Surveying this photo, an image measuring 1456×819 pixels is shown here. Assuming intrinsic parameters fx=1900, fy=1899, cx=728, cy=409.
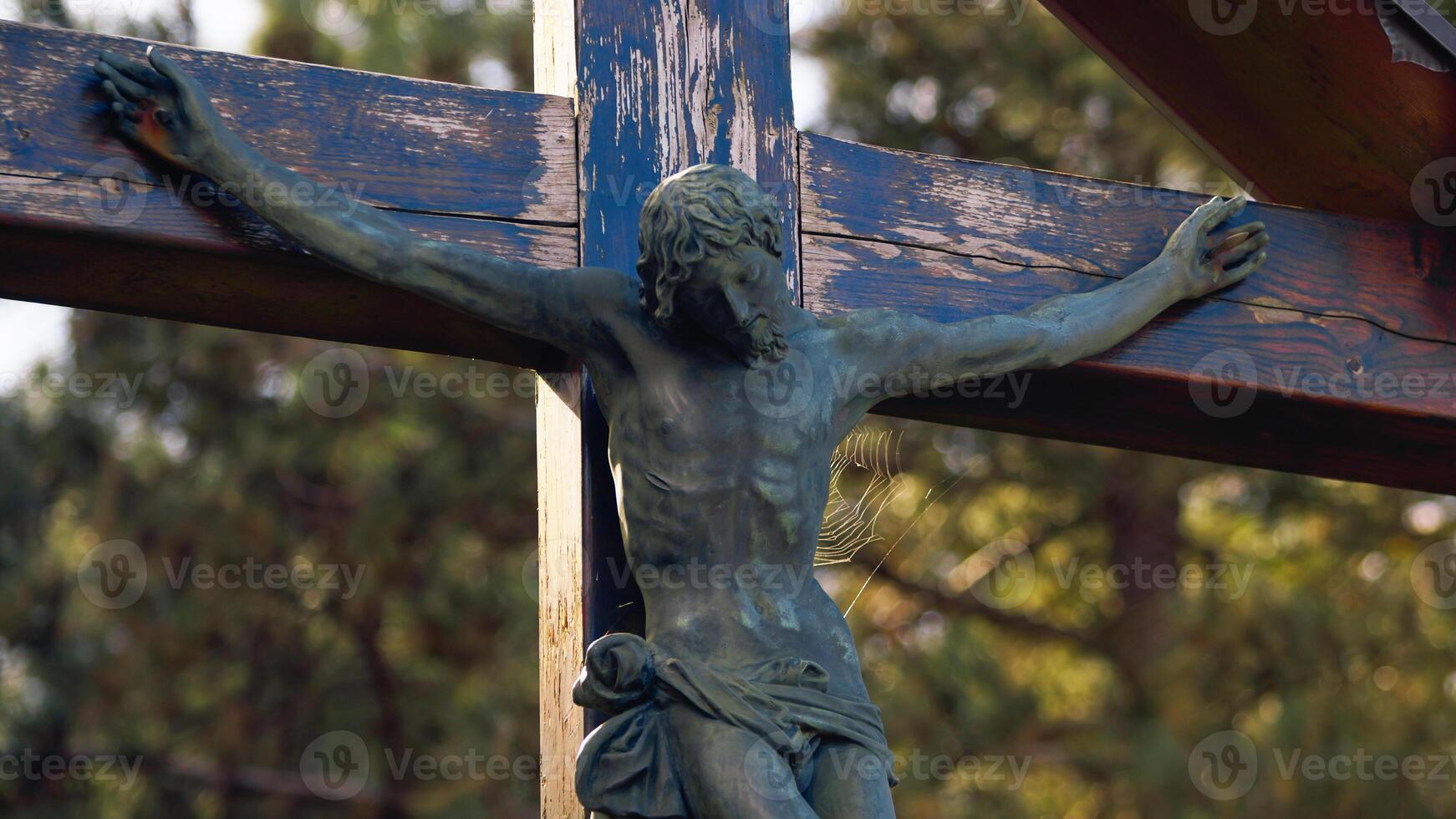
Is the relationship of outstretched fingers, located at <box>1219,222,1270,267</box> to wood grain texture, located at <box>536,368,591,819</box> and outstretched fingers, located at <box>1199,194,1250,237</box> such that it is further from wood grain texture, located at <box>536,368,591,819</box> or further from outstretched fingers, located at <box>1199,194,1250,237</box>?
wood grain texture, located at <box>536,368,591,819</box>

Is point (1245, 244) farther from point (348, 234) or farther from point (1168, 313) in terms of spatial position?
point (348, 234)

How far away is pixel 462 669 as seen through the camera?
23.7ft

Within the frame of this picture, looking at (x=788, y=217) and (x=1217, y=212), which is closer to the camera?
(x=788, y=217)

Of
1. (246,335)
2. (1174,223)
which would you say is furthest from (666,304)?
(246,335)

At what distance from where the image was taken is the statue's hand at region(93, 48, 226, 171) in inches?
88.5

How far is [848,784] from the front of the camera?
211 centimetres

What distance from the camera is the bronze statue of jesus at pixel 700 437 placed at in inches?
82.4

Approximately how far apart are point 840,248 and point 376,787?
15.7 ft

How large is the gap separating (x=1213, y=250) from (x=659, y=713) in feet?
3.88

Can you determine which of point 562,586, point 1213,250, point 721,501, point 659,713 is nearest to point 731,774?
point 659,713

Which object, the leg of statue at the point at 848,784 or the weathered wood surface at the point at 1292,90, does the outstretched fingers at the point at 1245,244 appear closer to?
the weathered wood surface at the point at 1292,90

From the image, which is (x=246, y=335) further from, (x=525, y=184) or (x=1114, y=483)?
(x=525, y=184)

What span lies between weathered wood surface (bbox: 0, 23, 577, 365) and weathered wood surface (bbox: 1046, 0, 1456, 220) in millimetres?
1042

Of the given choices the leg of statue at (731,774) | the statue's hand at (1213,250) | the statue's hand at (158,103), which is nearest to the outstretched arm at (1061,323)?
the statue's hand at (1213,250)
